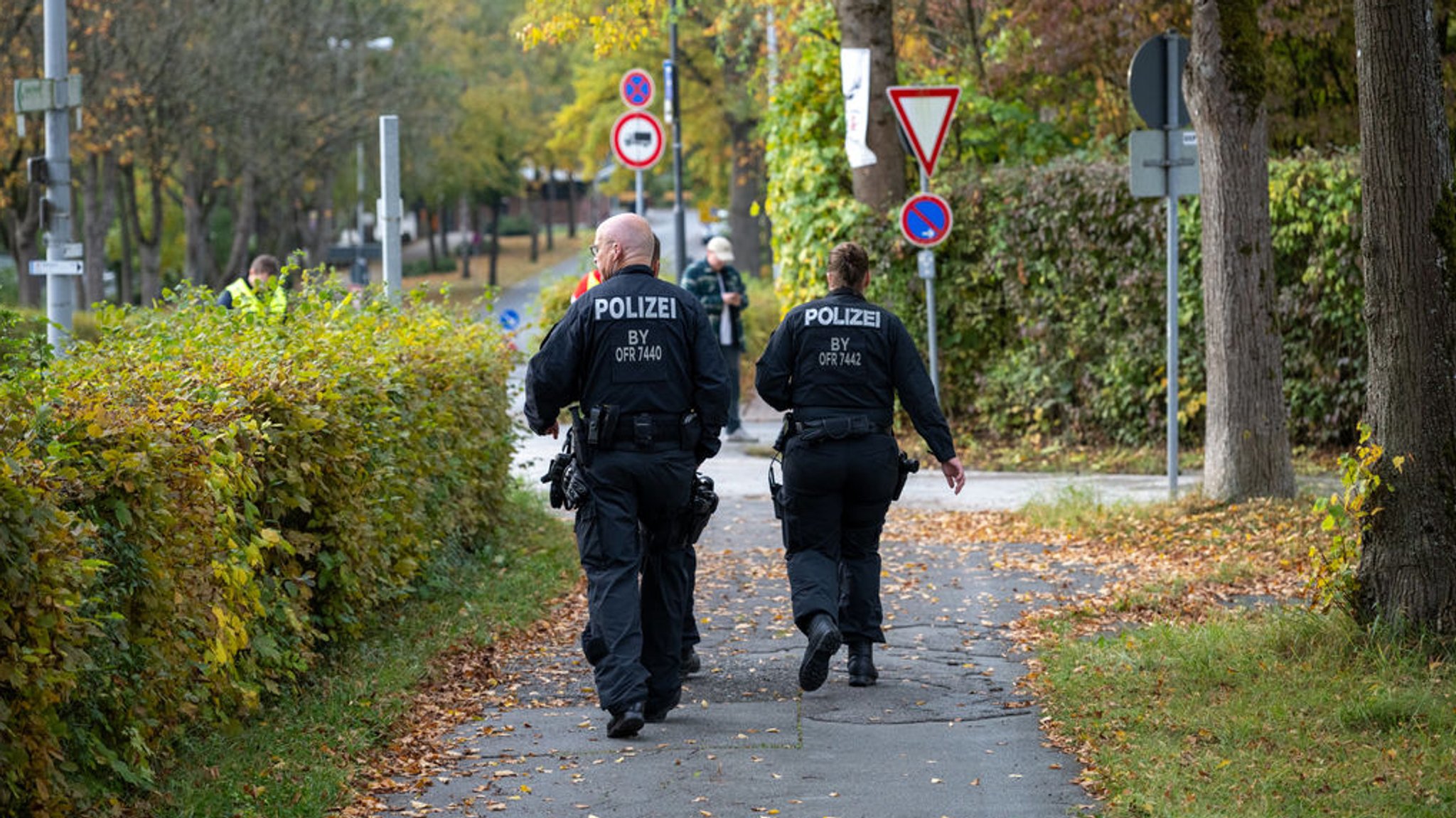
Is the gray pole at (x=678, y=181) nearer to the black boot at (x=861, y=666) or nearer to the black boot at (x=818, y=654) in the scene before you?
the black boot at (x=861, y=666)

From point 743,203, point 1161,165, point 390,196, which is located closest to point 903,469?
point 1161,165

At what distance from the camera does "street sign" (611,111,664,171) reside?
18828 millimetres

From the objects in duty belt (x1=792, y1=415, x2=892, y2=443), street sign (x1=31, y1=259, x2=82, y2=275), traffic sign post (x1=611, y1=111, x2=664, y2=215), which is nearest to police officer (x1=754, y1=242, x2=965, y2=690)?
duty belt (x1=792, y1=415, x2=892, y2=443)

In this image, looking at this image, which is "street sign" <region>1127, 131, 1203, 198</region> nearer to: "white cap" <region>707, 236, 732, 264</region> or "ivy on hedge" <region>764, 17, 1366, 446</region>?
"ivy on hedge" <region>764, 17, 1366, 446</region>

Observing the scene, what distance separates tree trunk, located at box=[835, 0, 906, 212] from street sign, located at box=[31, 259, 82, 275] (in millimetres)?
8005

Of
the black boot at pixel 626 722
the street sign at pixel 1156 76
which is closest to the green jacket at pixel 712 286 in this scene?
the street sign at pixel 1156 76

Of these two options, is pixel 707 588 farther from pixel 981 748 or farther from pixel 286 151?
pixel 286 151

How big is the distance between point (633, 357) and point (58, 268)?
14.1 m

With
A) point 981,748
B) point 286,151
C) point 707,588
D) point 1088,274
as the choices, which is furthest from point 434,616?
point 286,151

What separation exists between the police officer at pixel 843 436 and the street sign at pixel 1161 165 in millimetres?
5086

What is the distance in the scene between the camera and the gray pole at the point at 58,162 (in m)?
19.5

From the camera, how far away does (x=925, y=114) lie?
14.5 meters

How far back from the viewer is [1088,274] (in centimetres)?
1620

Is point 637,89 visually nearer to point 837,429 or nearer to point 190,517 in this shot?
point 837,429
